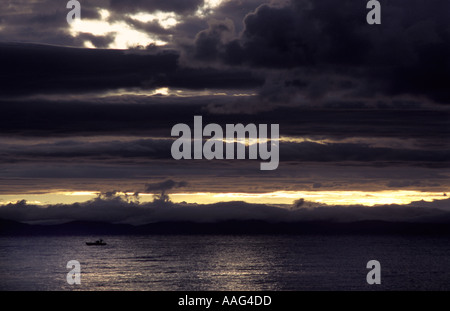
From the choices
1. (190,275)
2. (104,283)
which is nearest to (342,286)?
(190,275)
